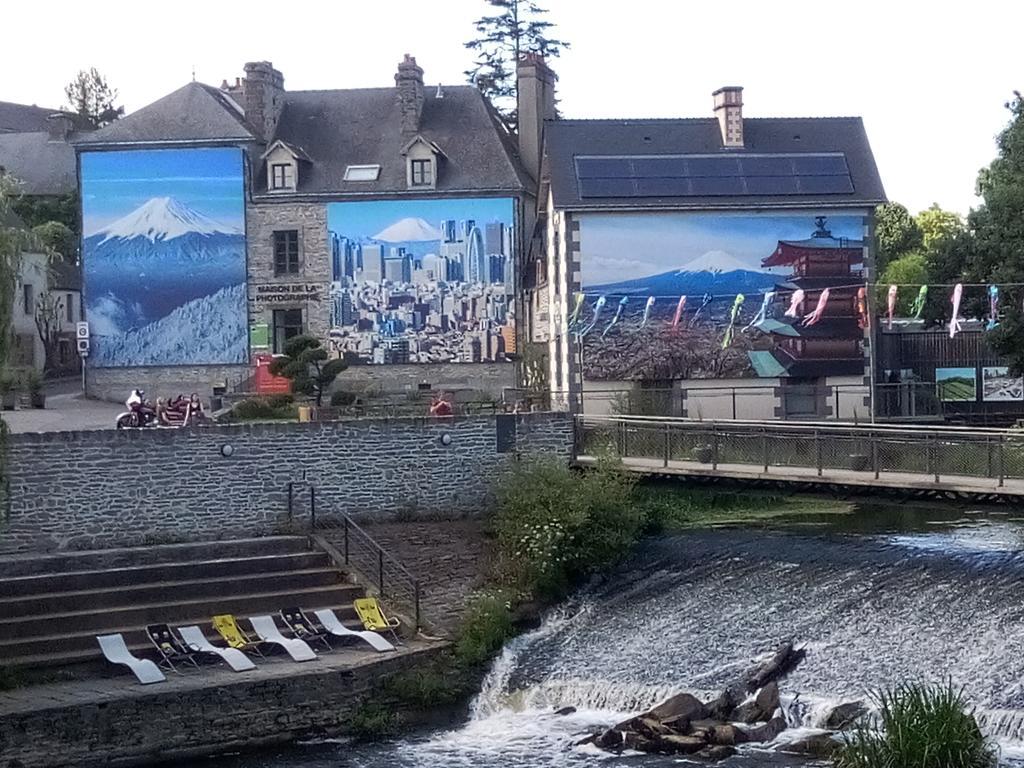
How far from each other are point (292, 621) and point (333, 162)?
21.0 meters

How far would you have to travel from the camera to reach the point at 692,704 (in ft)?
53.2

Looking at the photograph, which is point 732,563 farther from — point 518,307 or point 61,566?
point 518,307

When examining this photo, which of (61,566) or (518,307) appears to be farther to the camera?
(518,307)

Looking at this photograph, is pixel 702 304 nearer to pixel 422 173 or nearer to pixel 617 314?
pixel 617 314

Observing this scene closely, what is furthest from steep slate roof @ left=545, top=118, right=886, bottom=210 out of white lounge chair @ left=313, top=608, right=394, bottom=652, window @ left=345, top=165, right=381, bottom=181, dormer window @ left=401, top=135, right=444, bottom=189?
white lounge chair @ left=313, top=608, right=394, bottom=652

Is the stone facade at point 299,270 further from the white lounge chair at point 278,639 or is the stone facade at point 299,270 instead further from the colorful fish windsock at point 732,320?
the white lounge chair at point 278,639

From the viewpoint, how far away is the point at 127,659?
58.4 ft

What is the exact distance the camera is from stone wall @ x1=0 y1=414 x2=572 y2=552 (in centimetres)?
2245

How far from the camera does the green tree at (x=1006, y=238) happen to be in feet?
93.4

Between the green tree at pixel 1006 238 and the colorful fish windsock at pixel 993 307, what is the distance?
223 millimetres

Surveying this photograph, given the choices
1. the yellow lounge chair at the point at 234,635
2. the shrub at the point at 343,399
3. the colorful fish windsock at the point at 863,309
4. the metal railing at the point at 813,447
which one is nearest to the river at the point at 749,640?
the metal railing at the point at 813,447

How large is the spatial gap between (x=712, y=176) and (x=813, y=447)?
14.8 m

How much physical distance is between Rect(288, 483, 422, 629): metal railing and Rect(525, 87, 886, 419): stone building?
1026 cm

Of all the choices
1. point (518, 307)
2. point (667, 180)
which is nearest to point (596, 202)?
point (667, 180)
